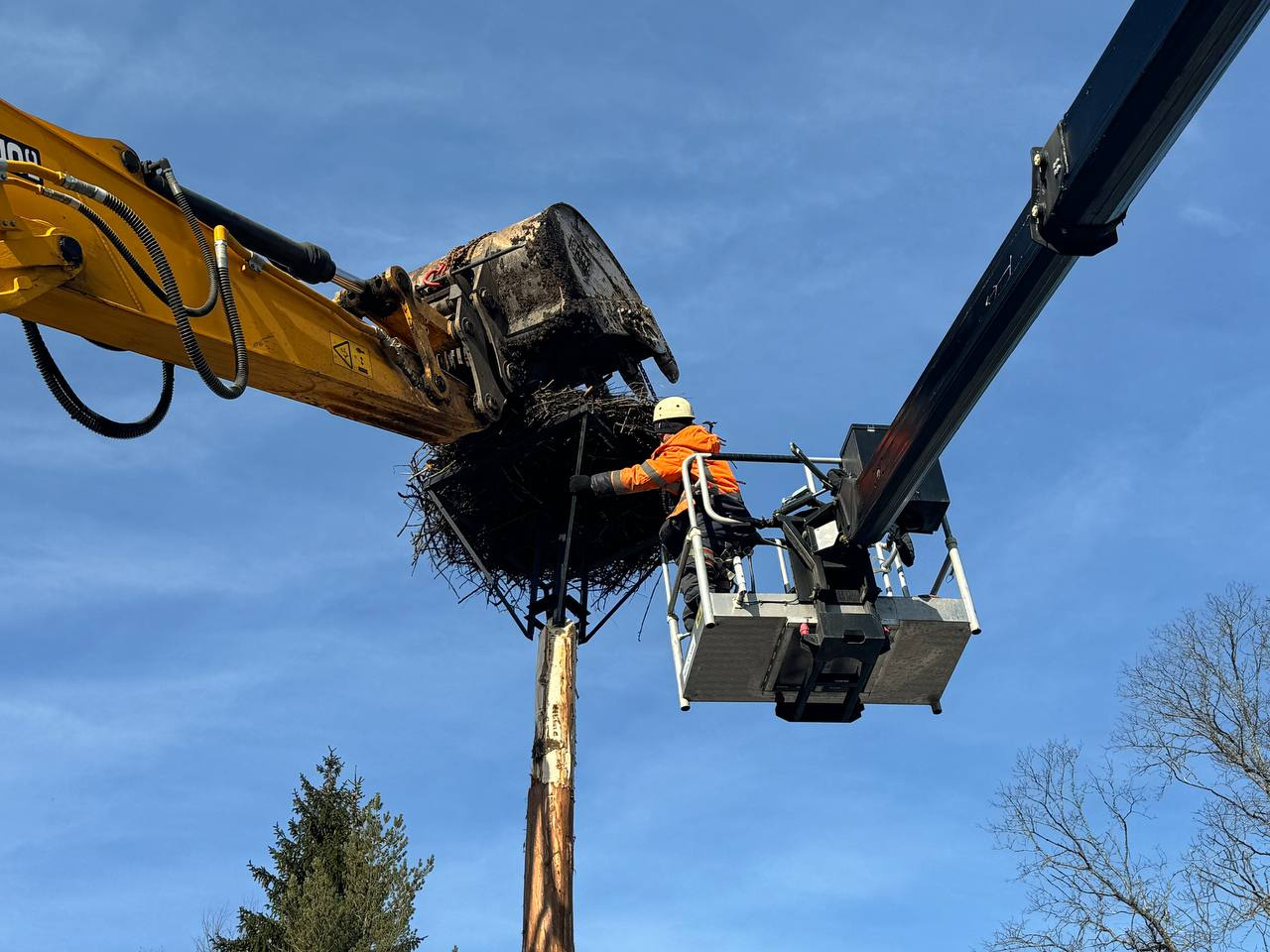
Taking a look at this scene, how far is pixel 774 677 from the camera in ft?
28.2

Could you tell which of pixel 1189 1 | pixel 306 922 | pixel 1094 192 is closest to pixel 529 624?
pixel 306 922

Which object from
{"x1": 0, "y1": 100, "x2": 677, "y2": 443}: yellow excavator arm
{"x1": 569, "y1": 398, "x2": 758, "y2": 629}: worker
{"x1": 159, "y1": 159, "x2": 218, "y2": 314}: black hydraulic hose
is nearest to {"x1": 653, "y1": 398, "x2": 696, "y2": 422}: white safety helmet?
{"x1": 569, "y1": 398, "x2": 758, "y2": 629}: worker

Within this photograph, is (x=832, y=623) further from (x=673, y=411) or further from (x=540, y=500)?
(x=540, y=500)

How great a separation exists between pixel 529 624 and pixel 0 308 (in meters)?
Result: 6.52

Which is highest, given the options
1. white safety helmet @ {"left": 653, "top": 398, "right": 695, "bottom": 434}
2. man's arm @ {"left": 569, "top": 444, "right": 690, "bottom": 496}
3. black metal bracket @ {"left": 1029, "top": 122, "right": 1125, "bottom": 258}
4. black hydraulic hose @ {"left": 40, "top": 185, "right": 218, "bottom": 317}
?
white safety helmet @ {"left": 653, "top": 398, "right": 695, "bottom": 434}

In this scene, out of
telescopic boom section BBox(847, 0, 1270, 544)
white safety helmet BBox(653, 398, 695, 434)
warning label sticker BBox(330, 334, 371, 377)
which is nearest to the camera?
telescopic boom section BBox(847, 0, 1270, 544)

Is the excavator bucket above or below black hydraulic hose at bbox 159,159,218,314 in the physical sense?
above

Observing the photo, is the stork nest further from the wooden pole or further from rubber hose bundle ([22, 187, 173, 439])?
rubber hose bundle ([22, 187, 173, 439])

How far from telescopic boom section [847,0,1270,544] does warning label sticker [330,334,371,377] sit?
3723 millimetres

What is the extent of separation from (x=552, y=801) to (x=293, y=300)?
13.9 feet

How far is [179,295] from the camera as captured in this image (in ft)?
23.8

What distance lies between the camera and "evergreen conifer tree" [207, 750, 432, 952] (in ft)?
55.1

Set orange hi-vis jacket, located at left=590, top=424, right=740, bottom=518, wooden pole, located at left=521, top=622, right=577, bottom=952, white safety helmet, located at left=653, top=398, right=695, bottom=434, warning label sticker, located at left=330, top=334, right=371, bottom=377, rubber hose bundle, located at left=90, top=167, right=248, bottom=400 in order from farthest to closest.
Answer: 1. white safety helmet, located at left=653, top=398, right=695, bottom=434
2. wooden pole, located at left=521, top=622, right=577, bottom=952
3. orange hi-vis jacket, located at left=590, top=424, right=740, bottom=518
4. warning label sticker, located at left=330, top=334, right=371, bottom=377
5. rubber hose bundle, located at left=90, top=167, right=248, bottom=400

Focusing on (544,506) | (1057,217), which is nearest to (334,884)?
(544,506)
